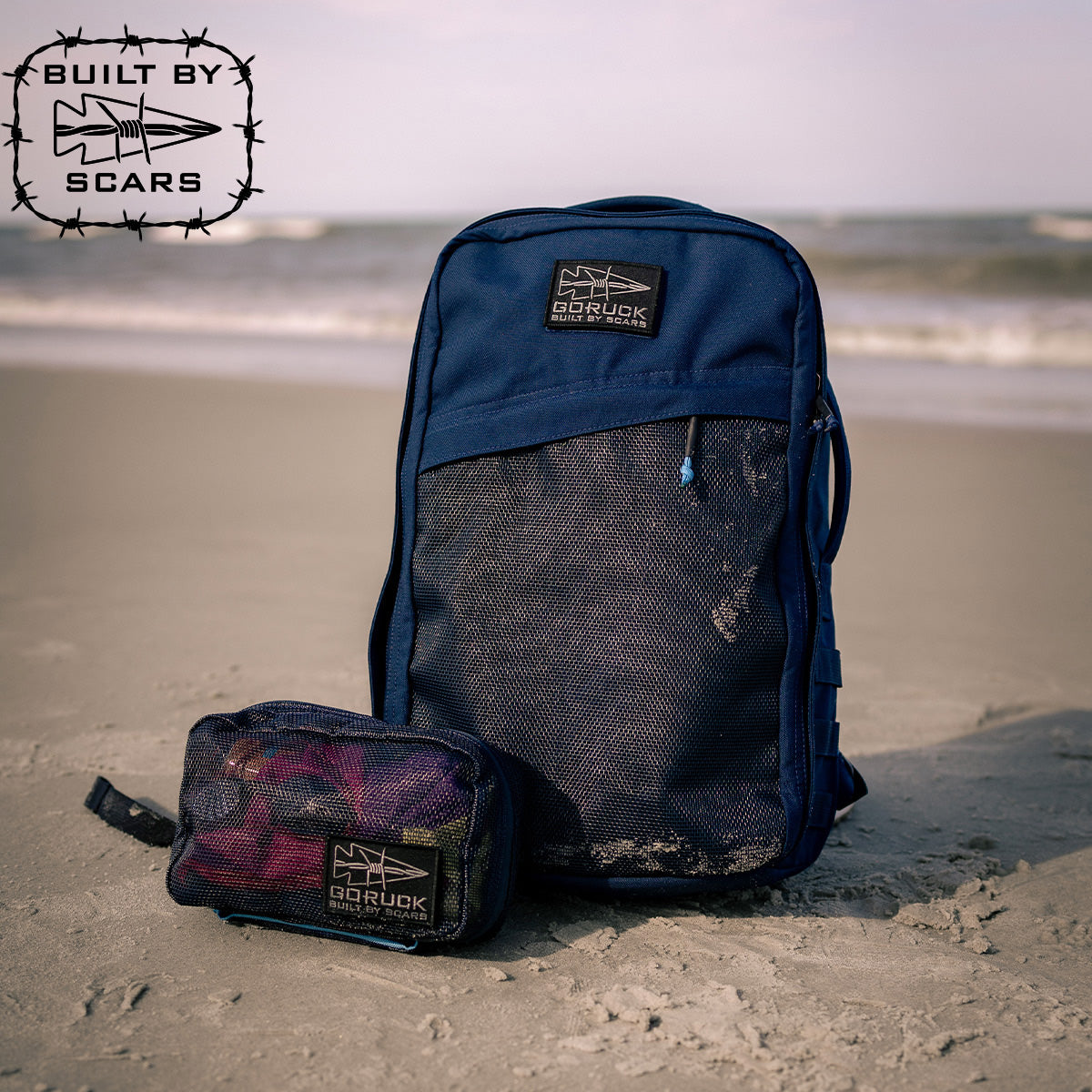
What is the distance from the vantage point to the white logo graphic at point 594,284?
1.68m

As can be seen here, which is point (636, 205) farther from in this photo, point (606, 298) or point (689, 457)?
point (689, 457)

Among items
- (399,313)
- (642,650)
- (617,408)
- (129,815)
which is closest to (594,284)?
(617,408)

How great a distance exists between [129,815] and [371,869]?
2.01ft

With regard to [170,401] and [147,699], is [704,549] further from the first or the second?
[170,401]

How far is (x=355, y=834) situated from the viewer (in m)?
1.49

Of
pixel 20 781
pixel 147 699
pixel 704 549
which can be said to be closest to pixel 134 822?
pixel 20 781

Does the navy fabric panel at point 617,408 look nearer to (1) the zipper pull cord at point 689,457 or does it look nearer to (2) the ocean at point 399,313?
(1) the zipper pull cord at point 689,457

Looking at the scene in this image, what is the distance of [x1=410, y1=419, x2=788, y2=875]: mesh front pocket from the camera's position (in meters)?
1.60

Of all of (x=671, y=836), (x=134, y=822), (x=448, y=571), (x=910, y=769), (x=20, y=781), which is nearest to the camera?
(x=671, y=836)

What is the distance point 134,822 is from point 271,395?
466cm

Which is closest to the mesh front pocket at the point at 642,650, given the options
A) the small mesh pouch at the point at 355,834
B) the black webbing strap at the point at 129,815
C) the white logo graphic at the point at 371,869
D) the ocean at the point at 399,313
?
the small mesh pouch at the point at 355,834

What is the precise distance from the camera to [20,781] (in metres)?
2.08

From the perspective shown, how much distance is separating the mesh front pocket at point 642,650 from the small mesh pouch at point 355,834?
0.38ft

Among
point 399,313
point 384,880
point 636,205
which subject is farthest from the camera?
point 399,313
